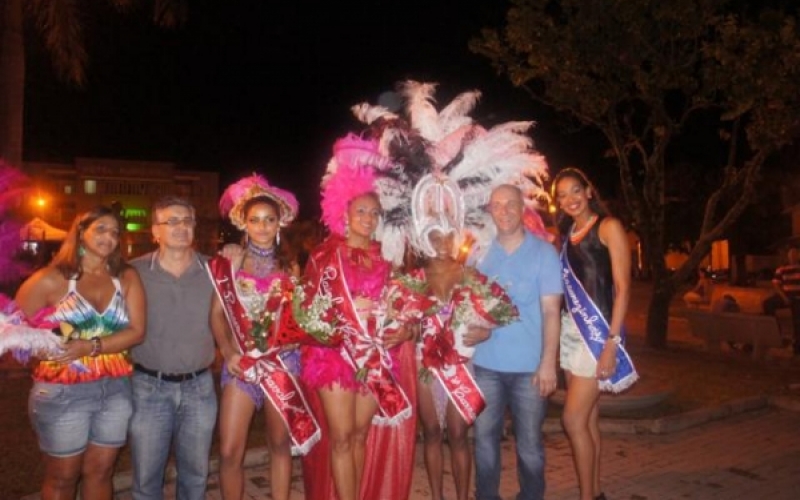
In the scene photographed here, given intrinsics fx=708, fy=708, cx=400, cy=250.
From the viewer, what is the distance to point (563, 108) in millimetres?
11406

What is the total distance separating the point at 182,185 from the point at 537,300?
58093mm

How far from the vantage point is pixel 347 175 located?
416 cm

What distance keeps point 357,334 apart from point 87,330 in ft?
4.50

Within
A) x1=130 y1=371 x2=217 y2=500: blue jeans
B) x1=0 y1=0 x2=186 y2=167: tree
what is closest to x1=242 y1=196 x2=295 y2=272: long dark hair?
x1=130 y1=371 x2=217 y2=500: blue jeans

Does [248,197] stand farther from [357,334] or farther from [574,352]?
[574,352]

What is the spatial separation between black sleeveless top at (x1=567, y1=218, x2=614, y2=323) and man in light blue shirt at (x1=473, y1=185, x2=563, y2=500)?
27 cm

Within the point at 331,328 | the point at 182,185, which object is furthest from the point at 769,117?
the point at 182,185

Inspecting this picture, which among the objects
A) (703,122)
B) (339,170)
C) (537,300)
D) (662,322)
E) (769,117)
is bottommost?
(662,322)

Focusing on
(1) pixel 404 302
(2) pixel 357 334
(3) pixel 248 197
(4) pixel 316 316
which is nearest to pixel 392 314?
(1) pixel 404 302

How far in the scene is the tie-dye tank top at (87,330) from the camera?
3.48 meters

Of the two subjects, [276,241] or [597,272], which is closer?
[276,241]

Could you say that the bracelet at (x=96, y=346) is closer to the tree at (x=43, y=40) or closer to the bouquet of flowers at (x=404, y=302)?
the bouquet of flowers at (x=404, y=302)

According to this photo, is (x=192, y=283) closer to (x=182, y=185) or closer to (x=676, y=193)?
(x=676, y=193)

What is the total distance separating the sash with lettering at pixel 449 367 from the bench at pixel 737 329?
30.0ft
